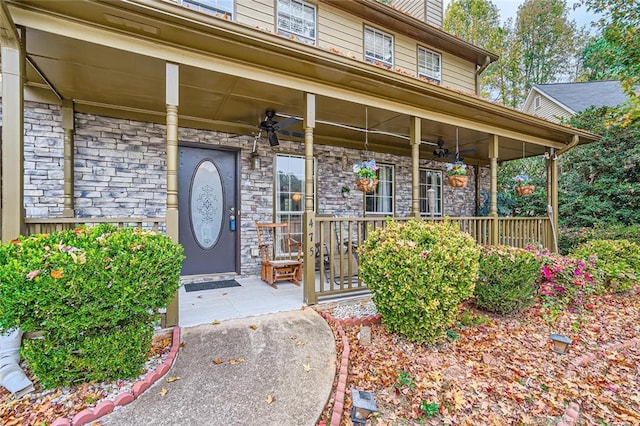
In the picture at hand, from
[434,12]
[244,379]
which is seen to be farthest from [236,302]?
[434,12]

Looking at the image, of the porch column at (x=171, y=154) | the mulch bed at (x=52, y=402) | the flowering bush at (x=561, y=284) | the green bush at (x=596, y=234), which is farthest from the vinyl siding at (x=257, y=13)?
the green bush at (x=596, y=234)

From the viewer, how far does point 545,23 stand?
53.7 feet

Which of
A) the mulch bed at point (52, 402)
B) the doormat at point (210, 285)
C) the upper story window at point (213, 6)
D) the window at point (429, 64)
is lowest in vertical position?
the mulch bed at point (52, 402)

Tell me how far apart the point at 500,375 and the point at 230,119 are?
4.61 meters

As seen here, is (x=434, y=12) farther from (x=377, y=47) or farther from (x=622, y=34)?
(x=622, y=34)

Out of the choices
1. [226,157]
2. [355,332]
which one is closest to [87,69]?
[226,157]

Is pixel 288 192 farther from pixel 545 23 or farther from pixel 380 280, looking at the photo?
pixel 545 23

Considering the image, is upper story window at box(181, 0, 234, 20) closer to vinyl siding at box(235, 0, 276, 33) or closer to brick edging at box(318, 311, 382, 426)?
vinyl siding at box(235, 0, 276, 33)

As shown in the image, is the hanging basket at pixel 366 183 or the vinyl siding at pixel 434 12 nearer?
the hanging basket at pixel 366 183

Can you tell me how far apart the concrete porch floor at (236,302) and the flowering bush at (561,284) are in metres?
3.30

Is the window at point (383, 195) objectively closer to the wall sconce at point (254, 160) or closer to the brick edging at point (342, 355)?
the wall sconce at point (254, 160)

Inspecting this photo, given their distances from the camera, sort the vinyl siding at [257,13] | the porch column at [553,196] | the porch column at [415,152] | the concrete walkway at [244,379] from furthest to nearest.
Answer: the porch column at [553,196]
the vinyl siding at [257,13]
the porch column at [415,152]
the concrete walkway at [244,379]

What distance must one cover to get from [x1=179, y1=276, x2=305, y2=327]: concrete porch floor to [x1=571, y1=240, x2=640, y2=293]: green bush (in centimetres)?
468

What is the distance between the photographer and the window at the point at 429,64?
6.72 m
